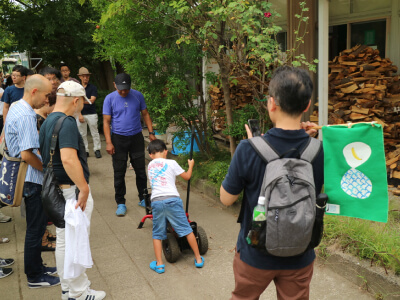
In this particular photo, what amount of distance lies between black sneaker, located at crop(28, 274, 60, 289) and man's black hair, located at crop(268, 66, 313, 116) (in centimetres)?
310

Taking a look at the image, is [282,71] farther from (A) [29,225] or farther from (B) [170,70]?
(B) [170,70]

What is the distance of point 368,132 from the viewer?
2316mm

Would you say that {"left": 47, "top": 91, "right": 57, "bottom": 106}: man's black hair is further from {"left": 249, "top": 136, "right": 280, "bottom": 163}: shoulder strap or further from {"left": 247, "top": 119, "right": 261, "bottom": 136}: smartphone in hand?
{"left": 249, "top": 136, "right": 280, "bottom": 163}: shoulder strap

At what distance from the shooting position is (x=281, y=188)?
2115mm

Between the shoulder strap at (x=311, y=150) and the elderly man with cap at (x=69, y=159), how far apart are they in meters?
1.93

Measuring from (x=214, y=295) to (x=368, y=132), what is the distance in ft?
7.59

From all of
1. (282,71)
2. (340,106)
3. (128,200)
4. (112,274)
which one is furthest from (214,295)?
(340,106)

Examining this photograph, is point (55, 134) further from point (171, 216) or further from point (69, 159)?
point (171, 216)

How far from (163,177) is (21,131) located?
145 centimetres

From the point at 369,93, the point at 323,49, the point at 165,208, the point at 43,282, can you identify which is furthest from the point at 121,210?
the point at 369,93

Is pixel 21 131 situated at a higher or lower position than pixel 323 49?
lower

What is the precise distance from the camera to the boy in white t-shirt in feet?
14.3

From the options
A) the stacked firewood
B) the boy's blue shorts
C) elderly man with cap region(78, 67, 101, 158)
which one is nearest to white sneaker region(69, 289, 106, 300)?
the boy's blue shorts

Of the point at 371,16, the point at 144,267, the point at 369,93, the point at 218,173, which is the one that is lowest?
the point at 144,267
